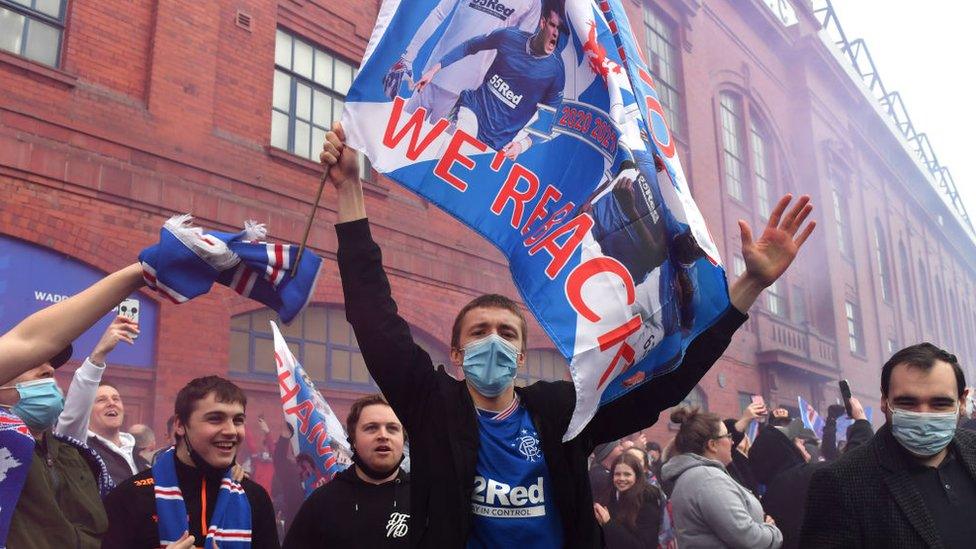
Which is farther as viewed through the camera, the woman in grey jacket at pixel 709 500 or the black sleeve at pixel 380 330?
the woman in grey jacket at pixel 709 500

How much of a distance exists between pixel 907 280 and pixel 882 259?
3.70 m

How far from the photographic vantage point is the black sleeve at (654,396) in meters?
2.55

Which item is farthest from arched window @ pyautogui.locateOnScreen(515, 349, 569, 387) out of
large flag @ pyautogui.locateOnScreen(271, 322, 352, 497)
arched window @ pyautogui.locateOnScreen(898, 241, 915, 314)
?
arched window @ pyautogui.locateOnScreen(898, 241, 915, 314)

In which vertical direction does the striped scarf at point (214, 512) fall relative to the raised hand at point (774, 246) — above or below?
below

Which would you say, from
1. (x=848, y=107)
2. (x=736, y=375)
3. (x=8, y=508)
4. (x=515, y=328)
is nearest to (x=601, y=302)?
(x=515, y=328)

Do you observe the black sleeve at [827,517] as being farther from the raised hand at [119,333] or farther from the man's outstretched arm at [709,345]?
the raised hand at [119,333]

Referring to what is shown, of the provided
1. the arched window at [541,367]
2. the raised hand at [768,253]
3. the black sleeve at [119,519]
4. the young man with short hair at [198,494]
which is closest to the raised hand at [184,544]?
the young man with short hair at [198,494]

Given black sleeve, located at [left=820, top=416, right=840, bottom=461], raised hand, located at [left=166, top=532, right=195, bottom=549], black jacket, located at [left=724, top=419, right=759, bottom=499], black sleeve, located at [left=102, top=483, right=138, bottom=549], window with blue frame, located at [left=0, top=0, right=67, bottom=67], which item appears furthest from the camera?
window with blue frame, located at [left=0, top=0, right=67, bottom=67]

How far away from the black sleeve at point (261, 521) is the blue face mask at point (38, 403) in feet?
2.88

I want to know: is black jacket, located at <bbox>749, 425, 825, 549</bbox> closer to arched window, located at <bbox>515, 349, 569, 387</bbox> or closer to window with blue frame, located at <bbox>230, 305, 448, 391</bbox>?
window with blue frame, located at <bbox>230, 305, 448, 391</bbox>

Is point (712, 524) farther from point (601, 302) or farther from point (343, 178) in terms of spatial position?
point (343, 178)

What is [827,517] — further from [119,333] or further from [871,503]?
[119,333]

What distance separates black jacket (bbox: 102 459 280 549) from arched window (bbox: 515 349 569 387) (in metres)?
10.00

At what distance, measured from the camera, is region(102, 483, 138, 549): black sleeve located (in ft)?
10.5
